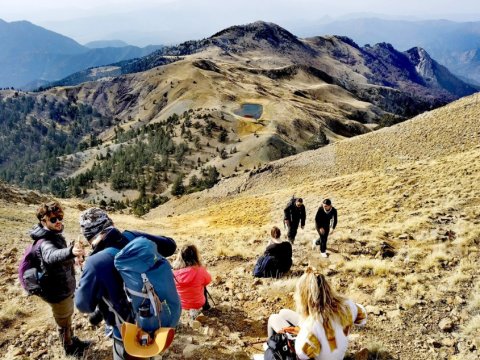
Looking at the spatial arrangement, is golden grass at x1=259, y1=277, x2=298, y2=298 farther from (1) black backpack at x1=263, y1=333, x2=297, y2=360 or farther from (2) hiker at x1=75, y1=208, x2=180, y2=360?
(2) hiker at x1=75, y1=208, x2=180, y2=360

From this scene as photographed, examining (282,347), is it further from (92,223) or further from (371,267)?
(371,267)

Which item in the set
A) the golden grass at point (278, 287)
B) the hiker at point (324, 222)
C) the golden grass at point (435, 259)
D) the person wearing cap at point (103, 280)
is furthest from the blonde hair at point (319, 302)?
the hiker at point (324, 222)

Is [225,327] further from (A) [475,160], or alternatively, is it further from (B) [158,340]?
(A) [475,160]

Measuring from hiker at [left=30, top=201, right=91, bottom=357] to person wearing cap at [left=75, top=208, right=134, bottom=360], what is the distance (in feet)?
2.36

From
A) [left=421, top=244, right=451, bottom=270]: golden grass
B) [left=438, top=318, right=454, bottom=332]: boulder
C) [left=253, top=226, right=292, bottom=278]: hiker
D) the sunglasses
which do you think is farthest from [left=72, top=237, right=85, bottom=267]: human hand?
[left=421, top=244, right=451, bottom=270]: golden grass

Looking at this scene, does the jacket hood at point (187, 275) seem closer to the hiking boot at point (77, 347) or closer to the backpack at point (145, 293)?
the hiking boot at point (77, 347)

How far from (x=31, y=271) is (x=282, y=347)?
148 inches

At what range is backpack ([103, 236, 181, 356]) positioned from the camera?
14.0 ft

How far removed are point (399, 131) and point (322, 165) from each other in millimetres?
8407

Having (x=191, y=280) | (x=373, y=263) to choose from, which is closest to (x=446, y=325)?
(x=373, y=263)

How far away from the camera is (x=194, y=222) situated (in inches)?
1171

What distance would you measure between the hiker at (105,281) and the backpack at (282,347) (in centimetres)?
144

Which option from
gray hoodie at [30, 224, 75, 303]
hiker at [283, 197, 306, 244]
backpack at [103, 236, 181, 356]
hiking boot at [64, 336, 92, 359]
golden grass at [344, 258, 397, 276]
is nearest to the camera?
backpack at [103, 236, 181, 356]

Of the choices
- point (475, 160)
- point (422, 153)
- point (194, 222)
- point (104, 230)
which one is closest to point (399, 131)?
point (422, 153)
